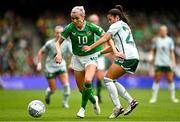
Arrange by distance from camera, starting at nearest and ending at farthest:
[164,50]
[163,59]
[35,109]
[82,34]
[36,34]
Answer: [35,109], [82,34], [163,59], [164,50], [36,34]

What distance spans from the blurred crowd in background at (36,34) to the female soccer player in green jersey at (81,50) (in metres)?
18.8

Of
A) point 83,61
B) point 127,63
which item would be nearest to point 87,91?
point 83,61

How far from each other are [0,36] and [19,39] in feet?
4.28

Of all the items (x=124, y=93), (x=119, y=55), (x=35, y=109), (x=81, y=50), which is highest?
(x=81, y=50)

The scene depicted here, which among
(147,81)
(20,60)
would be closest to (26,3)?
(20,60)

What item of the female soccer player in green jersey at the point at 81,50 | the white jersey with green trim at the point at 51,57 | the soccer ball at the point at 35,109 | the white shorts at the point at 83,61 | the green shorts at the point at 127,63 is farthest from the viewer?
the white jersey with green trim at the point at 51,57

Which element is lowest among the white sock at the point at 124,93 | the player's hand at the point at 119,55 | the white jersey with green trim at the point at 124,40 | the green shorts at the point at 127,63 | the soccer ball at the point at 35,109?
the soccer ball at the point at 35,109

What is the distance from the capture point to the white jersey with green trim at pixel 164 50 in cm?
2342

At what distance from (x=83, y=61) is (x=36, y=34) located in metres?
22.0

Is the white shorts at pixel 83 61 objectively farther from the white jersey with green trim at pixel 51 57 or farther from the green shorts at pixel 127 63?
the white jersey with green trim at pixel 51 57

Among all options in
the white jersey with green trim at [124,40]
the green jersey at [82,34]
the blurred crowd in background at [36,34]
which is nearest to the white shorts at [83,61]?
the green jersey at [82,34]

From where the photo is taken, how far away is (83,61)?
15.5 m

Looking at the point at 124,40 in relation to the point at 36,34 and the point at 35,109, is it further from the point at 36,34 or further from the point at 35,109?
the point at 36,34

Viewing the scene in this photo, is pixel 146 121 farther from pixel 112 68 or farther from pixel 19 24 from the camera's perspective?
pixel 19 24
